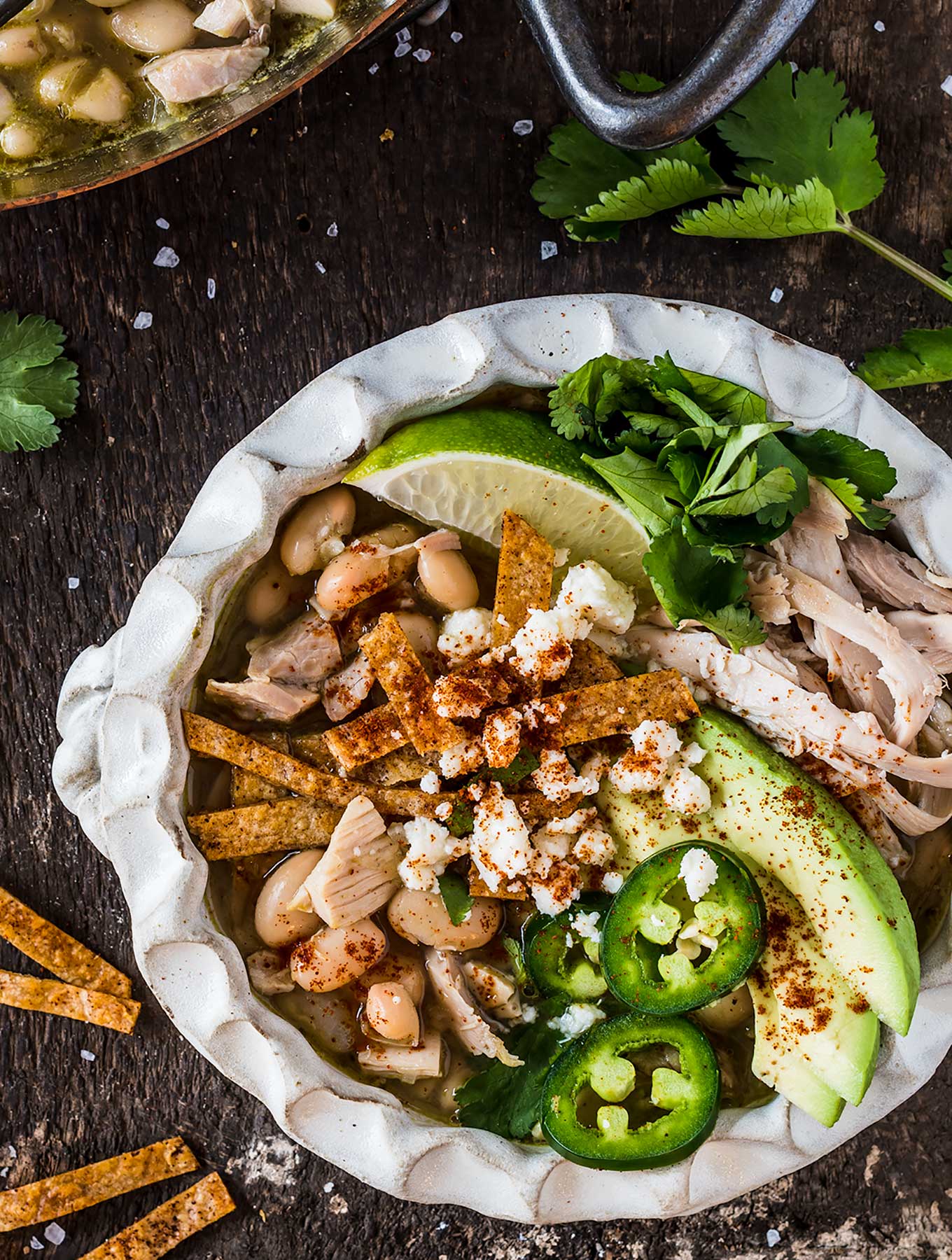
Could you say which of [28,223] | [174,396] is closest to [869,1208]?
[174,396]

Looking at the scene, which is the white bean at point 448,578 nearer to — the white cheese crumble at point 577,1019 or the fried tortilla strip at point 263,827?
the fried tortilla strip at point 263,827

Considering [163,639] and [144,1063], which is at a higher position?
[163,639]

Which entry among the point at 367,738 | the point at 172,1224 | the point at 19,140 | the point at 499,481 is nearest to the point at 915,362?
the point at 499,481

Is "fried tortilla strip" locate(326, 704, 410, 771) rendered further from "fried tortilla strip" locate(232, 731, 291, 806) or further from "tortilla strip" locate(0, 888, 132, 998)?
"tortilla strip" locate(0, 888, 132, 998)

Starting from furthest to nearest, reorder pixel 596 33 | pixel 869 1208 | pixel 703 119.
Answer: pixel 869 1208
pixel 596 33
pixel 703 119

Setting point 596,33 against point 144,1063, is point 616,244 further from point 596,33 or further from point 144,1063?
point 144,1063

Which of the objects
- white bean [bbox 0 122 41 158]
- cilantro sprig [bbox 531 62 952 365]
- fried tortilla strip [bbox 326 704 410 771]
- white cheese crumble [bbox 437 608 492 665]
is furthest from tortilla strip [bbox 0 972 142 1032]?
cilantro sprig [bbox 531 62 952 365]
